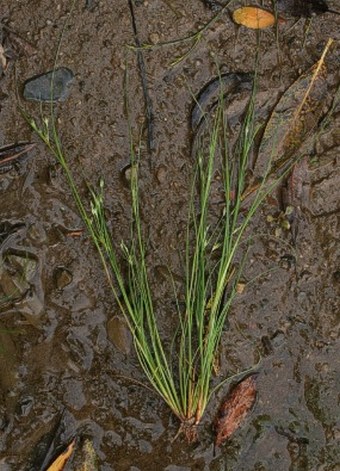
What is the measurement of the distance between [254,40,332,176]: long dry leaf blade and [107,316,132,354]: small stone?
85 cm

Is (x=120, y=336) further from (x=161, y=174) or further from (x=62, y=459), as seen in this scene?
(x=161, y=174)

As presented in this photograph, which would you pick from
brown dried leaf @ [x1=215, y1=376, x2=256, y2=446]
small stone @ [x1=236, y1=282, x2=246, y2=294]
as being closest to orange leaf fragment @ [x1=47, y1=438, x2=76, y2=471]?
brown dried leaf @ [x1=215, y1=376, x2=256, y2=446]

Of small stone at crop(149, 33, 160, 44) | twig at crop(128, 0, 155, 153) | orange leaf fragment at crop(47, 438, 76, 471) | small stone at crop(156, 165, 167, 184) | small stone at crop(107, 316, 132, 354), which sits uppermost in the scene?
small stone at crop(149, 33, 160, 44)

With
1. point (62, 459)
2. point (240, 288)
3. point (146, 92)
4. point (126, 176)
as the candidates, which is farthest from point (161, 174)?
point (62, 459)

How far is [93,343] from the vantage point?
309 cm

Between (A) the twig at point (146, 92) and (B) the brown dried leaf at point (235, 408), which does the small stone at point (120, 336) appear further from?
(A) the twig at point (146, 92)

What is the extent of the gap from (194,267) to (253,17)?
3.62 ft

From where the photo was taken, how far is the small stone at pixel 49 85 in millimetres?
3152

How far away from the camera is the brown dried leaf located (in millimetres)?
3049

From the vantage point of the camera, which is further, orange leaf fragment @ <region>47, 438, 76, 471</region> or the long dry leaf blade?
the long dry leaf blade

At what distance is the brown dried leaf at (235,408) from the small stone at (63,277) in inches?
31.9

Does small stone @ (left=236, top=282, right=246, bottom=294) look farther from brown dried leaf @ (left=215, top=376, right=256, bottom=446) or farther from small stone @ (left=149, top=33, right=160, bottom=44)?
small stone @ (left=149, top=33, right=160, bottom=44)

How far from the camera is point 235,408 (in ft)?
10.1

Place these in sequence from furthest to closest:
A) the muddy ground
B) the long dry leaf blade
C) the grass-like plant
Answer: the long dry leaf blade, the muddy ground, the grass-like plant
